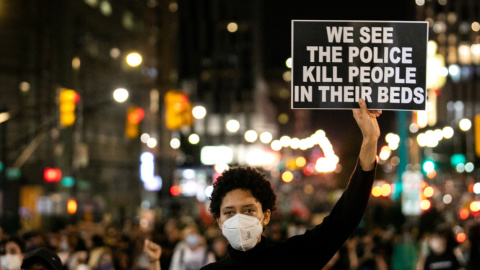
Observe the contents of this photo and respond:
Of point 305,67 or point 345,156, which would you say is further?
point 345,156

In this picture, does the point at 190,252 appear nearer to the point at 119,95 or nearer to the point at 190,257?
the point at 190,257

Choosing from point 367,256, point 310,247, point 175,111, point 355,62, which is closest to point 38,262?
point 310,247

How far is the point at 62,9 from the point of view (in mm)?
39844

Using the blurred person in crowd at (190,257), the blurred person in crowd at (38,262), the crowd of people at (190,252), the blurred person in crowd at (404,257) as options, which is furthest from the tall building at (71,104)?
the blurred person in crowd at (38,262)

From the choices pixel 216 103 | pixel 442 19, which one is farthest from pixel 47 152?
pixel 442 19

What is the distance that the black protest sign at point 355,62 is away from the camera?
5062 mm

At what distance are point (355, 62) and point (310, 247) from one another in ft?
4.13

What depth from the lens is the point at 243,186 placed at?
474 centimetres

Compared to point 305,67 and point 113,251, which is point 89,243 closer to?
point 113,251

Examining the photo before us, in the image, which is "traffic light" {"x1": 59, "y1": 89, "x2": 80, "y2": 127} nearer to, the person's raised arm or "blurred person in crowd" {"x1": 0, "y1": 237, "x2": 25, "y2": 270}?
"blurred person in crowd" {"x1": 0, "y1": 237, "x2": 25, "y2": 270}

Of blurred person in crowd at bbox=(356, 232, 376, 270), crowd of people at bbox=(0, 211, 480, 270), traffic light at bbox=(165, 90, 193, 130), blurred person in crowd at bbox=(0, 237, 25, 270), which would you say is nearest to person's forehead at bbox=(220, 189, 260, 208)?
blurred person in crowd at bbox=(0, 237, 25, 270)

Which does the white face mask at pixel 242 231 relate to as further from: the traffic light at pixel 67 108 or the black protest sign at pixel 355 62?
the traffic light at pixel 67 108

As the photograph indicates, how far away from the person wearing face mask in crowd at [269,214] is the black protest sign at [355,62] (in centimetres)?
27

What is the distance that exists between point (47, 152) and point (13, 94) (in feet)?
14.7
